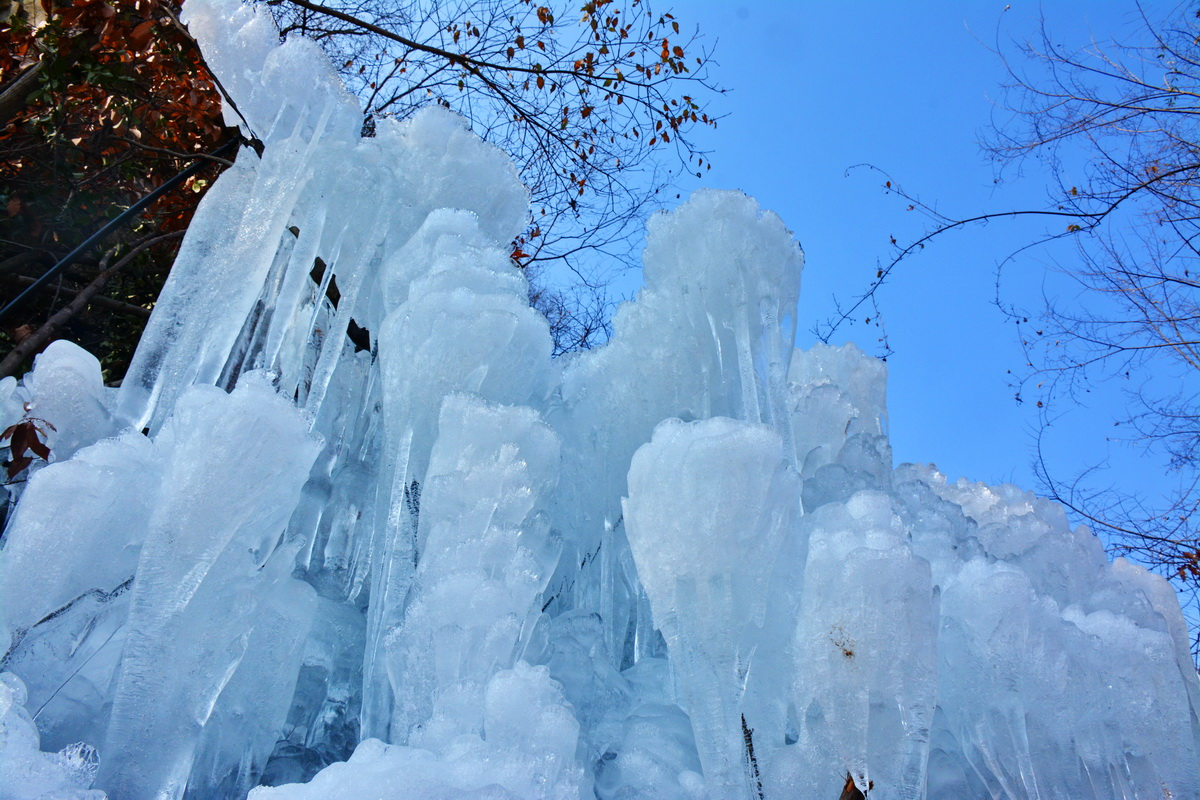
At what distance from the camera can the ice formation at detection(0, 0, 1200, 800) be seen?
1.56 m

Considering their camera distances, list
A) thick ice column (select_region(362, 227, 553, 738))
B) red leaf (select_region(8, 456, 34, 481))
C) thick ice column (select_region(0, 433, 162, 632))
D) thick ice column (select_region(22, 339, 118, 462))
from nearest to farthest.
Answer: thick ice column (select_region(0, 433, 162, 632)) < thick ice column (select_region(362, 227, 553, 738)) < red leaf (select_region(8, 456, 34, 481)) < thick ice column (select_region(22, 339, 118, 462))

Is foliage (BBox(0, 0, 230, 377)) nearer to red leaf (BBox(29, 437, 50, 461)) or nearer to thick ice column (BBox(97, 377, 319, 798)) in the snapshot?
red leaf (BBox(29, 437, 50, 461))

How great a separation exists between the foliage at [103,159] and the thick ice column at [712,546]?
153 inches

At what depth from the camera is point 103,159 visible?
5121 mm

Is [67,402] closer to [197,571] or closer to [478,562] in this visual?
[197,571]

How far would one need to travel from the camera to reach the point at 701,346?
2771 mm

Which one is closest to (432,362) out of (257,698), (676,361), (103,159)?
(676,361)

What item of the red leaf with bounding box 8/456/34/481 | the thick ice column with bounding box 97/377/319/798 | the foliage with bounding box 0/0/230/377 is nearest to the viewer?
the thick ice column with bounding box 97/377/319/798

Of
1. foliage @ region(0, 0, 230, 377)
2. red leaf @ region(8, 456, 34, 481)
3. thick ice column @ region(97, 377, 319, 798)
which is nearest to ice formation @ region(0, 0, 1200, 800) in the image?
thick ice column @ region(97, 377, 319, 798)

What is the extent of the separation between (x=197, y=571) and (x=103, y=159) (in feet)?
15.8

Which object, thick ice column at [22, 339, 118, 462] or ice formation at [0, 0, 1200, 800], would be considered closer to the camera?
ice formation at [0, 0, 1200, 800]

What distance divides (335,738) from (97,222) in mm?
4798

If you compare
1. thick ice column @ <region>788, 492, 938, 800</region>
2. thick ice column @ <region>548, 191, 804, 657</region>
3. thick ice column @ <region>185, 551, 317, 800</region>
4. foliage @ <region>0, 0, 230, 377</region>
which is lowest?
thick ice column @ <region>185, 551, 317, 800</region>

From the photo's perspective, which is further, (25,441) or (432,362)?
(25,441)
